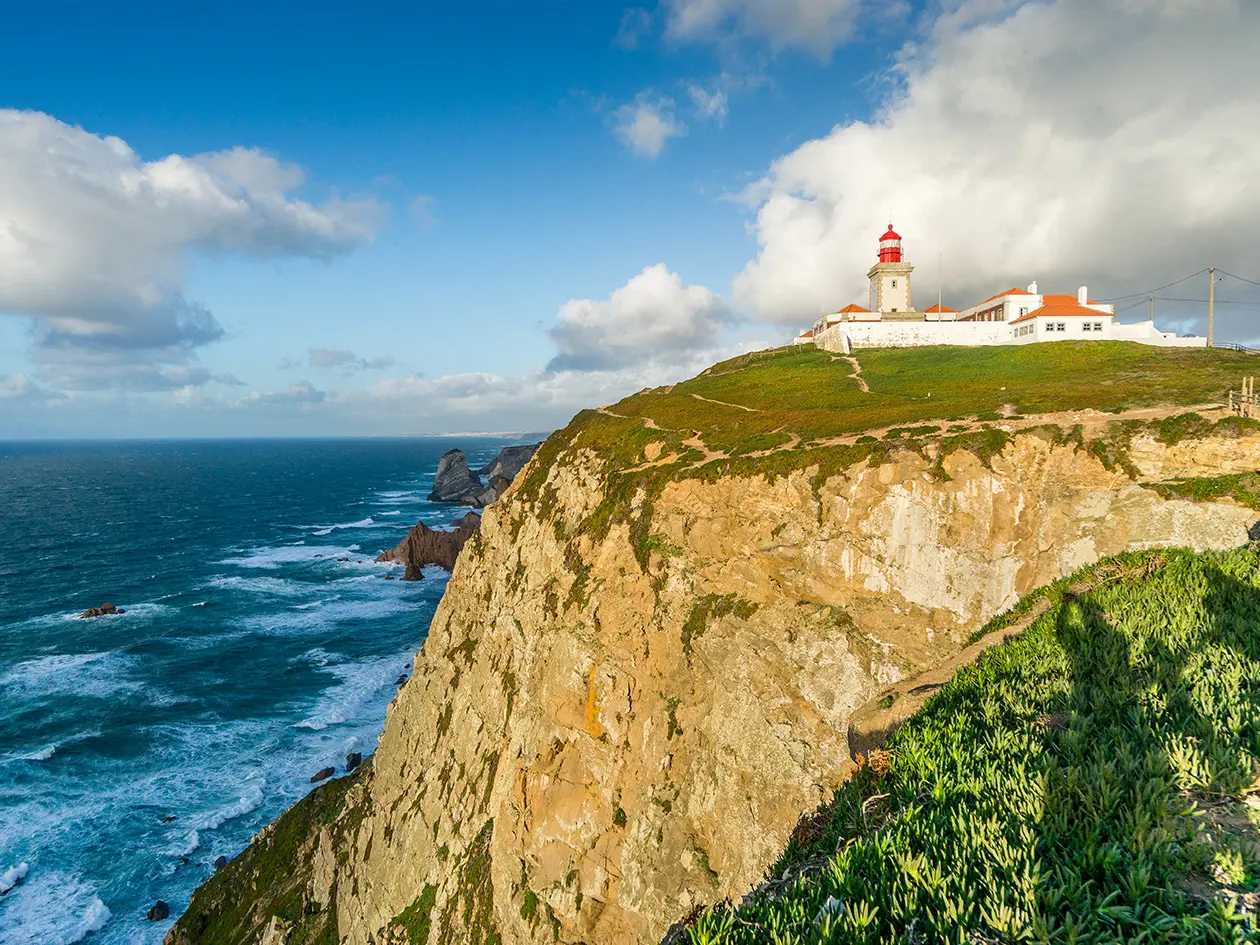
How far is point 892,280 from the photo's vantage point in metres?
72.1

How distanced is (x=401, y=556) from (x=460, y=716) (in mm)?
62701

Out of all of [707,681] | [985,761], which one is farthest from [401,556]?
[985,761]

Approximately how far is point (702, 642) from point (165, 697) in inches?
2118

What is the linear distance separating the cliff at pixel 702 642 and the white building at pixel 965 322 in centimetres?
2051

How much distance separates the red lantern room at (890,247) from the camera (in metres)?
71.8

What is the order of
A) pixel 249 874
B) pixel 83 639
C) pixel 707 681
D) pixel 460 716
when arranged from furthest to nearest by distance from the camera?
pixel 83 639 → pixel 460 716 → pixel 249 874 → pixel 707 681

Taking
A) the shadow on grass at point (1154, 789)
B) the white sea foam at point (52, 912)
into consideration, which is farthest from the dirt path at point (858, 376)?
the white sea foam at point (52, 912)

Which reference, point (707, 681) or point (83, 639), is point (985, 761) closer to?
point (707, 681)

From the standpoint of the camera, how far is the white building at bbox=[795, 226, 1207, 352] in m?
58.5

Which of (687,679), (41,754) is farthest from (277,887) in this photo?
(687,679)

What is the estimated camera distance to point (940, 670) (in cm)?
1925

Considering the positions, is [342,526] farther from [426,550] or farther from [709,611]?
[709,611]

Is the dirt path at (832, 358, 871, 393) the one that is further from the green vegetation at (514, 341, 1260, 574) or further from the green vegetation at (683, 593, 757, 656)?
the green vegetation at (683, 593, 757, 656)

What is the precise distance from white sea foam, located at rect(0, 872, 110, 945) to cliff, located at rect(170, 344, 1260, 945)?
6.20m
